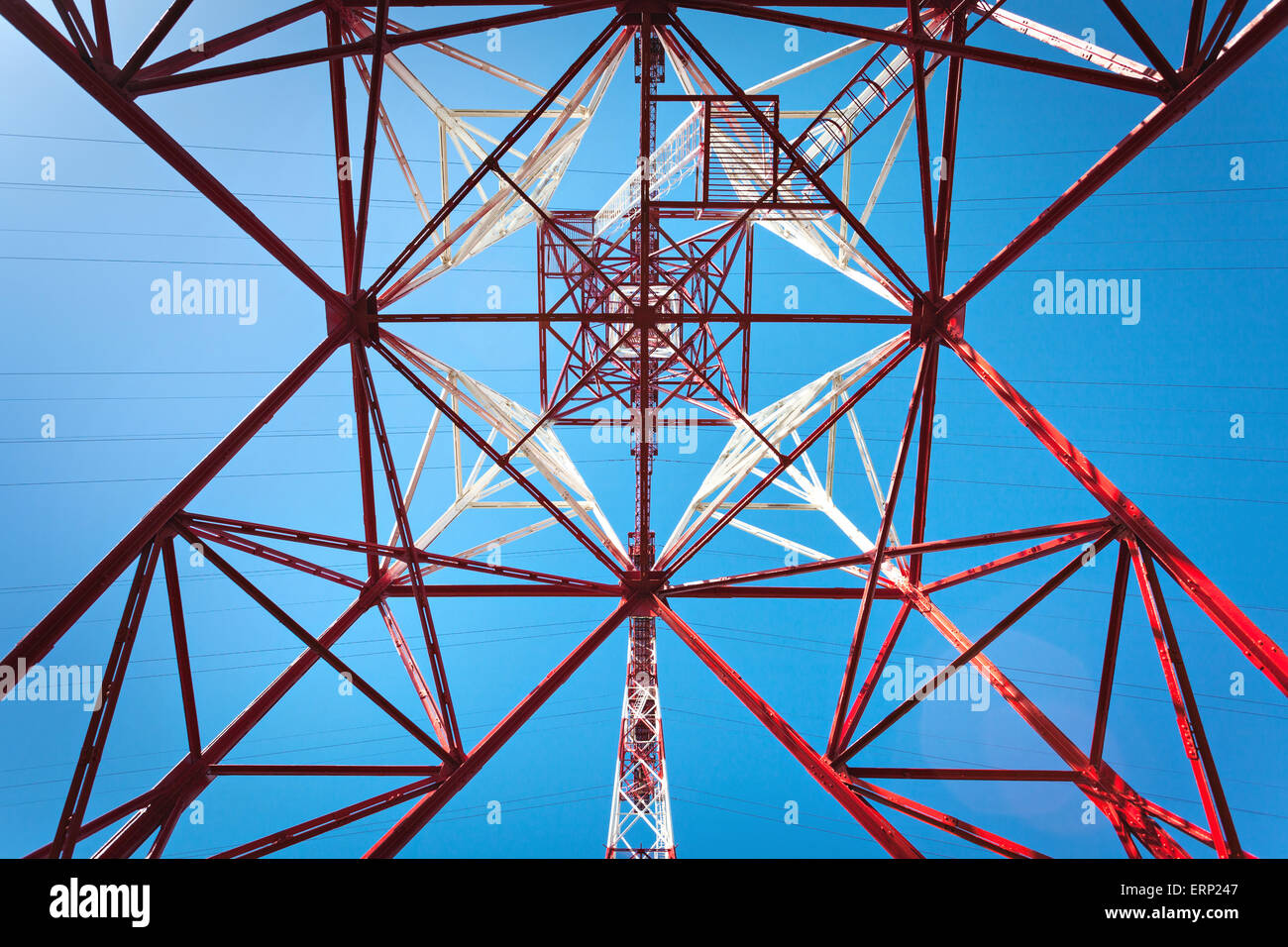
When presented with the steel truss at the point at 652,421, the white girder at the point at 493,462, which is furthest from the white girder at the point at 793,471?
the white girder at the point at 493,462

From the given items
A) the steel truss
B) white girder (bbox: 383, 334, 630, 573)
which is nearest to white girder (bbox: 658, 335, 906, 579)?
the steel truss

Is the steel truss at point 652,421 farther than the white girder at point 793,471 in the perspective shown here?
No

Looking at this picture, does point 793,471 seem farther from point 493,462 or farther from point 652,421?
point 493,462

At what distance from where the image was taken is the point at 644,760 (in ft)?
69.7

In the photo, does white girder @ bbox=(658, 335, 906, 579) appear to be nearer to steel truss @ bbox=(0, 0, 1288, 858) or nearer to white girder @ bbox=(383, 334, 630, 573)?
steel truss @ bbox=(0, 0, 1288, 858)

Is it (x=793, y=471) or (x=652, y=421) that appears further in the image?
(x=793, y=471)

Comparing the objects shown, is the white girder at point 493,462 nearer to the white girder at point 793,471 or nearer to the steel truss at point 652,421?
the steel truss at point 652,421

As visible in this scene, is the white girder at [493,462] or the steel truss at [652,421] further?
the white girder at [493,462]

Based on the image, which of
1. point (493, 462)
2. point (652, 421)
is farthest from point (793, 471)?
point (493, 462)

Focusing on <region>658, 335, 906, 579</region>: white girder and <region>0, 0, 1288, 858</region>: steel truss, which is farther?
<region>658, 335, 906, 579</region>: white girder
